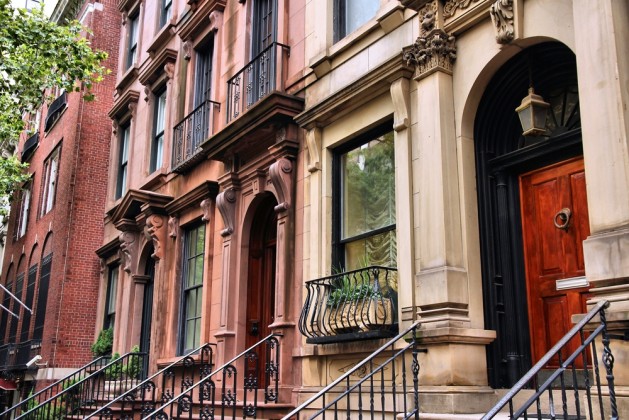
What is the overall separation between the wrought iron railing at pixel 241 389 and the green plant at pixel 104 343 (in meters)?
5.85

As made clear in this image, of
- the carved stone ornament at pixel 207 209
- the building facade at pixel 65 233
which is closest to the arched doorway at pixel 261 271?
the carved stone ornament at pixel 207 209

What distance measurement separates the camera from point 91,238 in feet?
61.5

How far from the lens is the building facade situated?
702 inches

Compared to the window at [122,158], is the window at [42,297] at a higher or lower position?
lower

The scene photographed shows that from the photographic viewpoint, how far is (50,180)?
2283cm

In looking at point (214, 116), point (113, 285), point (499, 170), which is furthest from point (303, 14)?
point (113, 285)

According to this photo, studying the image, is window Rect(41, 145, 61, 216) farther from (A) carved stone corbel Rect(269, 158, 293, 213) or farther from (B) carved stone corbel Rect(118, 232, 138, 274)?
(A) carved stone corbel Rect(269, 158, 293, 213)

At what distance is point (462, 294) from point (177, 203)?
7.91 m

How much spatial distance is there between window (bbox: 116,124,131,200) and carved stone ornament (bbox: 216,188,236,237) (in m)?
7.43

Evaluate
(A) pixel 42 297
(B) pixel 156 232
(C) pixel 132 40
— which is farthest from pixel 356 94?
(A) pixel 42 297

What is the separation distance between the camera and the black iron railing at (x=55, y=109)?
22172 mm

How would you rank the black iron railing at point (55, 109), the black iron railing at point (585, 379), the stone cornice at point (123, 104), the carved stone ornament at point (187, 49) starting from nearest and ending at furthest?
the black iron railing at point (585, 379) → the carved stone ornament at point (187, 49) → the stone cornice at point (123, 104) → the black iron railing at point (55, 109)

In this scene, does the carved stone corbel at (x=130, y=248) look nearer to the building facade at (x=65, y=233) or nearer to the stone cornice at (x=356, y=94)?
the building facade at (x=65, y=233)

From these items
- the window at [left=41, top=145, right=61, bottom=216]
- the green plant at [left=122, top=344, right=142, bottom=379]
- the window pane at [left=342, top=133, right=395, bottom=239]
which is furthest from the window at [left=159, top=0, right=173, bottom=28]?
the window pane at [left=342, top=133, right=395, bottom=239]
